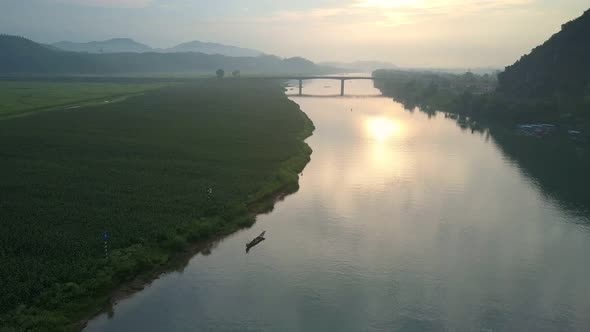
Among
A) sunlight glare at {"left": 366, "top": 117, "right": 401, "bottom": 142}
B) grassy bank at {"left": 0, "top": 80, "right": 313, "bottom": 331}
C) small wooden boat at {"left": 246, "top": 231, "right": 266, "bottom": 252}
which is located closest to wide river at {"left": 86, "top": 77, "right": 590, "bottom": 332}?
small wooden boat at {"left": 246, "top": 231, "right": 266, "bottom": 252}

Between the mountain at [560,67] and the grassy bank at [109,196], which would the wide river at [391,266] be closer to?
the grassy bank at [109,196]

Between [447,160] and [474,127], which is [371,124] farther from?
[447,160]

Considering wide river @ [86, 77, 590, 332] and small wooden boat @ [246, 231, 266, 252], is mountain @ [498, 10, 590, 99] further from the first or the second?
small wooden boat @ [246, 231, 266, 252]

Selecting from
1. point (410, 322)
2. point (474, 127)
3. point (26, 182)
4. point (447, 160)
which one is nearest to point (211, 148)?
point (26, 182)

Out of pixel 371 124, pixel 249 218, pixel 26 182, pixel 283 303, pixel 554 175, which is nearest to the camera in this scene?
pixel 283 303

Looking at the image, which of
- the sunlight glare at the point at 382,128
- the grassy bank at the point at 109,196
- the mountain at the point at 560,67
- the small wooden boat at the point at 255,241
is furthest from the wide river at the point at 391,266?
the mountain at the point at 560,67
